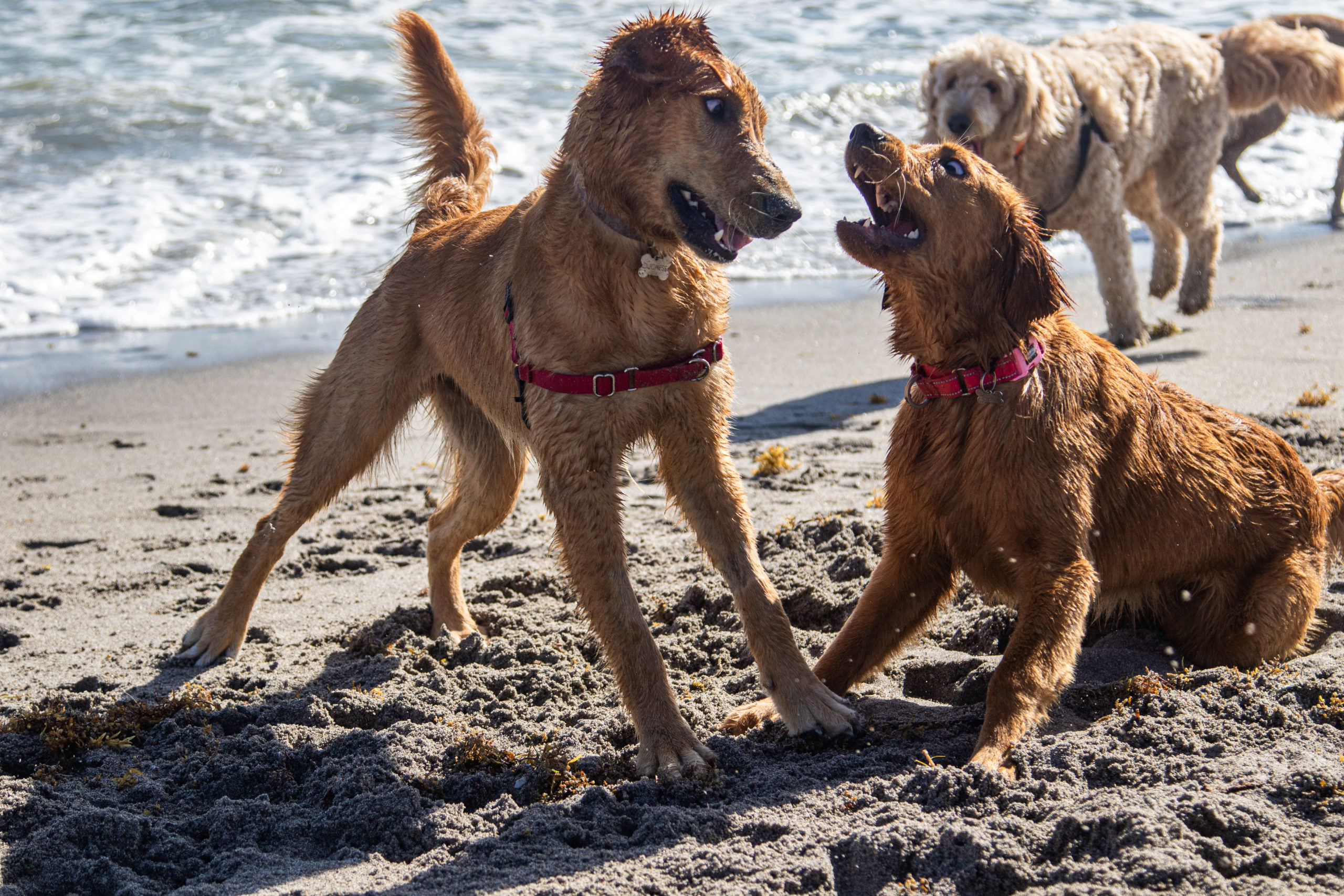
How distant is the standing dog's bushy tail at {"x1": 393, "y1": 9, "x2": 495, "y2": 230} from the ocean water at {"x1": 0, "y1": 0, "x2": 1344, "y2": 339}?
100.0 inches

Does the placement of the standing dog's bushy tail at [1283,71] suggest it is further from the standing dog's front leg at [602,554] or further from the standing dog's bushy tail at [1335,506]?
the standing dog's front leg at [602,554]

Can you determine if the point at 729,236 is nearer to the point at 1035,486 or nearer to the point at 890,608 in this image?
the point at 1035,486

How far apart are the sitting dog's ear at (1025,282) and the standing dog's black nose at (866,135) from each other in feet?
1.47

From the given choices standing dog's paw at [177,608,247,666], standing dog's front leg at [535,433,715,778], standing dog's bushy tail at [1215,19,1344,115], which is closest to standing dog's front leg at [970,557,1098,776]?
standing dog's front leg at [535,433,715,778]

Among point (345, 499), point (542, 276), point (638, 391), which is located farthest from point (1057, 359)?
point (345, 499)

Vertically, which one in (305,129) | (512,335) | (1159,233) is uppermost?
(512,335)

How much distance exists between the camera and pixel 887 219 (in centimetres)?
346

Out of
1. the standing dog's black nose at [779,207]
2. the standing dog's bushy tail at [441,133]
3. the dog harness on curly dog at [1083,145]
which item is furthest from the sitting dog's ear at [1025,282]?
the dog harness on curly dog at [1083,145]

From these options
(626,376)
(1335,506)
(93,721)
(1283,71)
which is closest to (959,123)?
(1283,71)

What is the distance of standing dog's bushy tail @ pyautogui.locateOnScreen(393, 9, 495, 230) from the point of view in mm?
4684

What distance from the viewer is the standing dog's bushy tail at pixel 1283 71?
8.34 meters

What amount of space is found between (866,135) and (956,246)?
410mm

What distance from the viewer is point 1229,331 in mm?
7766

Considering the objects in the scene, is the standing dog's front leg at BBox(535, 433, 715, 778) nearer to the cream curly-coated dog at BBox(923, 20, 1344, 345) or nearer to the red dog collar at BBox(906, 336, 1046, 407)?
the red dog collar at BBox(906, 336, 1046, 407)
